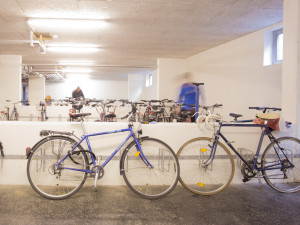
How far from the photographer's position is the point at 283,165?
8.47ft

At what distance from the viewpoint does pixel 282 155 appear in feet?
8.67

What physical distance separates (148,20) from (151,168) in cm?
320

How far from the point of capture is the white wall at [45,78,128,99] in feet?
59.8

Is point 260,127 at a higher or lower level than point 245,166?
higher

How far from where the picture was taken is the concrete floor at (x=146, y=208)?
6.41 feet

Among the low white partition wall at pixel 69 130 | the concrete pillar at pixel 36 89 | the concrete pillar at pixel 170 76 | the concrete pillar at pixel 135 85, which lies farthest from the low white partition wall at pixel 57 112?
the concrete pillar at pixel 36 89

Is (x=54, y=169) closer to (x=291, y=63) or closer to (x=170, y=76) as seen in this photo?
(x=291, y=63)

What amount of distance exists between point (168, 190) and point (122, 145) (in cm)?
64

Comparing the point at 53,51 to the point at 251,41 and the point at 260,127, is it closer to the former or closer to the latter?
the point at 251,41

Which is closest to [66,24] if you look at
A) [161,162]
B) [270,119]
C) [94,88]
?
[161,162]

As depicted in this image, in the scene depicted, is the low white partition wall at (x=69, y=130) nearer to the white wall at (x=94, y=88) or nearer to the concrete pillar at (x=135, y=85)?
the concrete pillar at (x=135, y=85)

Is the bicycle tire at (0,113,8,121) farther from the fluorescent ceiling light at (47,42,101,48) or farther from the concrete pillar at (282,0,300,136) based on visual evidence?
the concrete pillar at (282,0,300,136)

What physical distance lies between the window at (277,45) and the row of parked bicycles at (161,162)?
2.72 metres

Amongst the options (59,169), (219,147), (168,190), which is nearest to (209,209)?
(168,190)
